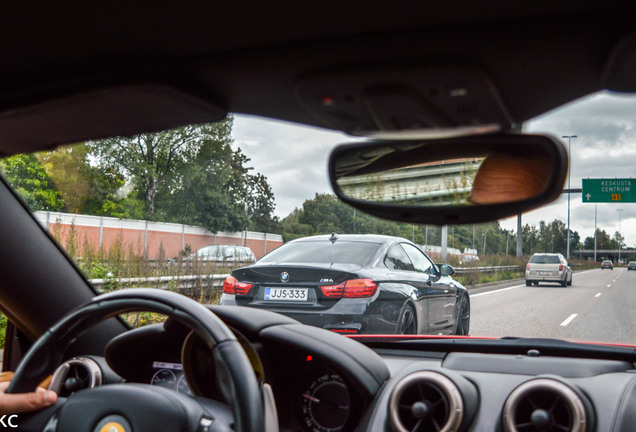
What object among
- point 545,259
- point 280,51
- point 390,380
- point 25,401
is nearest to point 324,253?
point 390,380

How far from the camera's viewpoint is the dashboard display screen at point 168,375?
2467 mm

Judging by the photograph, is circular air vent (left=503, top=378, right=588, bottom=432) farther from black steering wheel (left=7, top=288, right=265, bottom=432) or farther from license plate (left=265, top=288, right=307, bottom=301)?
license plate (left=265, top=288, right=307, bottom=301)

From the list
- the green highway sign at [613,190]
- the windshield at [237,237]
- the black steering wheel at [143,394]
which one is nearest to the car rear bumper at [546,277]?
the windshield at [237,237]

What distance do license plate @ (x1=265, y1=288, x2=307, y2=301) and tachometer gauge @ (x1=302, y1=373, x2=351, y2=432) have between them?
300 cm

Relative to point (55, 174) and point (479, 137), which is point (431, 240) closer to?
point (479, 137)

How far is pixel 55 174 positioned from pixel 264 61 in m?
1.75

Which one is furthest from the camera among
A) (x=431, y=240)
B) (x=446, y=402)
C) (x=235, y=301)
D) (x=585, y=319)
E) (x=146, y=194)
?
(x=585, y=319)

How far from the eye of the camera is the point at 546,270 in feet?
77.8

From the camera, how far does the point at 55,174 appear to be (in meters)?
3.40

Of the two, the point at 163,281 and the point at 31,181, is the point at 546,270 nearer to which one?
the point at 163,281

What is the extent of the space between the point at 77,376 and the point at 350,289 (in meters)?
3.38

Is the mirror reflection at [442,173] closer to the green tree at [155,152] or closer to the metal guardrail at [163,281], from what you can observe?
the green tree at [155,152]

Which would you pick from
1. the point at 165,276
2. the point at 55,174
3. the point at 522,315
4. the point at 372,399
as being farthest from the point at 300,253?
the point at 522,315

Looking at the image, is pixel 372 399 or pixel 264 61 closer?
pixel 264 61
